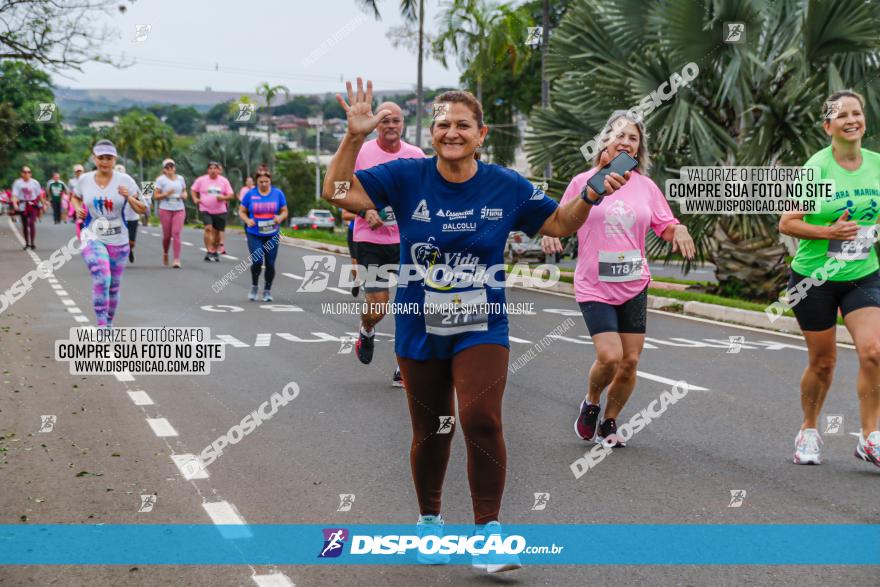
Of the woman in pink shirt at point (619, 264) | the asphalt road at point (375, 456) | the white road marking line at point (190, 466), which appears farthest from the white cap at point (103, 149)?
the woman in pink shirt at point (619, 264)

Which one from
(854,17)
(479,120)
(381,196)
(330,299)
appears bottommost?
(330,299)

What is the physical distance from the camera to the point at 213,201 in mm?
23875

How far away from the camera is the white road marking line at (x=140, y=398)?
8.34 metres

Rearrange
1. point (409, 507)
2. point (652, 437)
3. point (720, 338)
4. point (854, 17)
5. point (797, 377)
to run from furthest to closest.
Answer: point (854, 17), point (720, 338), point (797, 377), point (652, 437), point (409, 507)

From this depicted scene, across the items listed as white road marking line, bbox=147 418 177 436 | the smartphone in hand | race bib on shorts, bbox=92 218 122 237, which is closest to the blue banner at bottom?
the smartphone in hand

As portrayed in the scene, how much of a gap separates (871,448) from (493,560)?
9.79 ft

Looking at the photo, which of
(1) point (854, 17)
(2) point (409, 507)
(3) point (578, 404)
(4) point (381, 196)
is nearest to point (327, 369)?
(3) point (578, 404)

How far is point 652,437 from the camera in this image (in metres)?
7.34

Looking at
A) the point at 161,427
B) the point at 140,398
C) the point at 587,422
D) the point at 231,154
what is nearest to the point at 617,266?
the point at 587,422

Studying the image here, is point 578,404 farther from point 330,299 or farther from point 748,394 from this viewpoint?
point 330,299

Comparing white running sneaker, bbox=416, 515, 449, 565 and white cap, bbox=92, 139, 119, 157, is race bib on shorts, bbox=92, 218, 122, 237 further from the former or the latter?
white running sneaker, bbox=416, 515, 449, 565

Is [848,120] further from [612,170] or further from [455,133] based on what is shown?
[455,133]

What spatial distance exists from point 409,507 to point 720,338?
8279 millimetres

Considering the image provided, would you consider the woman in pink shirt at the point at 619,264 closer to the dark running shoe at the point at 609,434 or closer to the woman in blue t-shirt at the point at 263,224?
the dark running shoe at the point at 609,434
